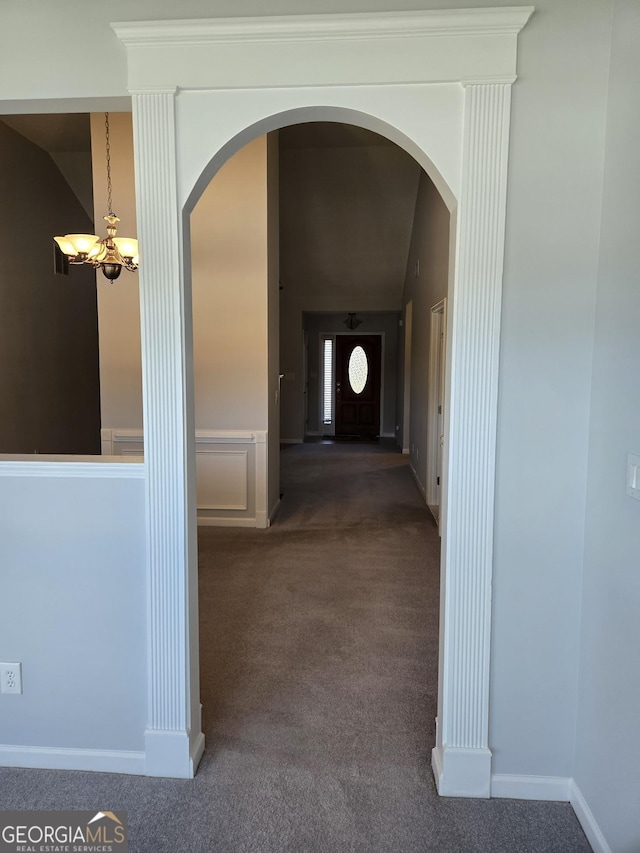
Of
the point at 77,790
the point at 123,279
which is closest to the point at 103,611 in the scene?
the point at 77,790

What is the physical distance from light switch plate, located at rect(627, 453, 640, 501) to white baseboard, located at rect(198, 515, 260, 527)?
362 centimetres

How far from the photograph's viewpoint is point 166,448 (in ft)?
6.08

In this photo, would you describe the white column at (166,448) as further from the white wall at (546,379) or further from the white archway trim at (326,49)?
the white wall at (546,379)

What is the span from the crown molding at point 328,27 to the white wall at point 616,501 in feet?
1.27

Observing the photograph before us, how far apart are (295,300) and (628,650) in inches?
311

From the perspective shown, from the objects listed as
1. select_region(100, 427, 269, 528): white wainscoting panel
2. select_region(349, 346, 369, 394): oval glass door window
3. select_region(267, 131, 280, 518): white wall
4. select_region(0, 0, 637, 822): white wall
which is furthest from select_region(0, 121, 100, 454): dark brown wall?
select_region(349, 346, 369, 394): oval glass door window

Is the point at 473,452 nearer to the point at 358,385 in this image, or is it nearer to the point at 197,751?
the point at 197,751

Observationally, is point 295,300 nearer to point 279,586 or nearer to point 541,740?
point 279,586

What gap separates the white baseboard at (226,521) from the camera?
15.6ft

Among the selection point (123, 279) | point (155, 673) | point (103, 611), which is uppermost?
point (123, 279)

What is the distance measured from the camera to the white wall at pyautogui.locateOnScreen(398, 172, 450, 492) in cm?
484

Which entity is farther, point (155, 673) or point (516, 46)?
point (155, 673)

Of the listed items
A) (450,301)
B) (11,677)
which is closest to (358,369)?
(450,301)

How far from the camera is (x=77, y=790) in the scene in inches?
73.2
